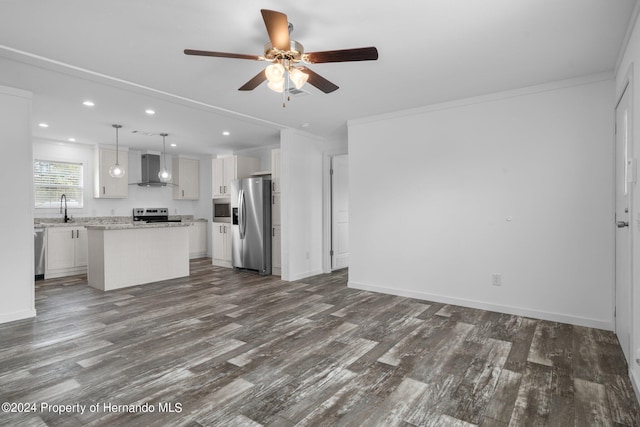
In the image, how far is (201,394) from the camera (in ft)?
6.95

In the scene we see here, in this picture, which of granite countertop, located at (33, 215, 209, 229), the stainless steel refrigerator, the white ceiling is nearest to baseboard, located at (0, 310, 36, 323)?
granite countertop, located at (33, 215, 209, 229)

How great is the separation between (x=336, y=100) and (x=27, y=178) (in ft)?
11.7

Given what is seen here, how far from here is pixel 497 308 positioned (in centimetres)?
379

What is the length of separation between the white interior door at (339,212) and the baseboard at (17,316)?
430cm

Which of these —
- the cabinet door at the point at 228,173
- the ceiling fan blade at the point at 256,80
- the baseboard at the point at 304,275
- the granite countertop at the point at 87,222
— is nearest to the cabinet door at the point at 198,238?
the granite countertop at the point at 87,222

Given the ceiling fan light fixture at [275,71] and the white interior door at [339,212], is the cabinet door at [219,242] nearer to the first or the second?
the white interior door at [339,212]

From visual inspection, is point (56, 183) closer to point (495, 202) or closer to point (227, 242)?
point (227, 242)

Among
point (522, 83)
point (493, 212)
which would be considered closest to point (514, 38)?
point (522, 83)

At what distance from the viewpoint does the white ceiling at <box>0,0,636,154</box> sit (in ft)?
7.27

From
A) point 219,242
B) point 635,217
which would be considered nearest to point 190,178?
point 219,242

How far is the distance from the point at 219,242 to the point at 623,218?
6361 millimetres

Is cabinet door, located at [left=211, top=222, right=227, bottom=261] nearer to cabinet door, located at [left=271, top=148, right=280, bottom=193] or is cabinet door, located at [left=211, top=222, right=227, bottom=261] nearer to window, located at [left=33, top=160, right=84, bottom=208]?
cabinet door, located at [left=271, top=148, right=280, bottom=193]

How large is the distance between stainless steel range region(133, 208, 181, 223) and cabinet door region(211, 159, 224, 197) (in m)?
1.49

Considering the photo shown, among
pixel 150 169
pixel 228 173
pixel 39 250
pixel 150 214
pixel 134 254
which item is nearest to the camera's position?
pixel 134 254
